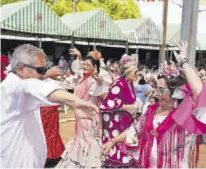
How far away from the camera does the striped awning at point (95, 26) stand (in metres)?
14.9

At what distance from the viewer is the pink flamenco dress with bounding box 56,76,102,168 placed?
4.51 metres

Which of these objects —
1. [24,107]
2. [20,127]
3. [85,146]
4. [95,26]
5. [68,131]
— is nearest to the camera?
[24,107]

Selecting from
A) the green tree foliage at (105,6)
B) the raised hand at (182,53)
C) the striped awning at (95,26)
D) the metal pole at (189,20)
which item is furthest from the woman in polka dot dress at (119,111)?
the green tree foliage at (105,6)

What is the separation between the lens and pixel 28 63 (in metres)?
2.24

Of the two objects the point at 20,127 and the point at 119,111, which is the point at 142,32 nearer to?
the point at 119,111

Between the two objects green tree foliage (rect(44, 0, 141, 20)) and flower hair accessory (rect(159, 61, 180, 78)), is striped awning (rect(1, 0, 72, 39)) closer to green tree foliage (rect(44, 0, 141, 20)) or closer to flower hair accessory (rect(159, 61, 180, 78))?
flower hair accessory (rect(159, 61, 180, 78))

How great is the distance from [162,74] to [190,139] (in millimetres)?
551

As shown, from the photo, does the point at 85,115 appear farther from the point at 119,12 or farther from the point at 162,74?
the point at 119,12

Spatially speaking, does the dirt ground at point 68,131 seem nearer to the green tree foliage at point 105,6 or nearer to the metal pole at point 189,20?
the metal pole at point 189,20

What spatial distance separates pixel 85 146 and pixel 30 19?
9.17 meters

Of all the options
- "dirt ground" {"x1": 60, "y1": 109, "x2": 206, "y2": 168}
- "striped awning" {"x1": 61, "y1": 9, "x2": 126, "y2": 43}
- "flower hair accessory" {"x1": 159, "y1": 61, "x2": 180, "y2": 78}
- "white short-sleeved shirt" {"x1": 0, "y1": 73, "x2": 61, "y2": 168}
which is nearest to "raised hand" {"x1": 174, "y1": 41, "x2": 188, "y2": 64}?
"flower hair accessory" {"x1": 159, "y1": 61, "x2": 180, "y2": 78}

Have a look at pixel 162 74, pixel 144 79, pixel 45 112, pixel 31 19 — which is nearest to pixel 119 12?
pixel 31 19

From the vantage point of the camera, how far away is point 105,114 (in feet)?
14.3

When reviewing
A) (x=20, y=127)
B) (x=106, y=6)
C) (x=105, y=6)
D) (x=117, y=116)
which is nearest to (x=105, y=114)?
(x=117, y=116)
